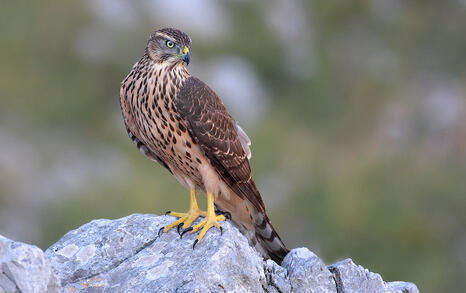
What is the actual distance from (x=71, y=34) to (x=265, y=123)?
16.0ft

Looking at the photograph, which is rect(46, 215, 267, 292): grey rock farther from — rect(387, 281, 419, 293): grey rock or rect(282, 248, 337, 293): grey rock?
rect(387, 281, 419, 293): grey rock

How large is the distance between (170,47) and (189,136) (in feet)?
2.33

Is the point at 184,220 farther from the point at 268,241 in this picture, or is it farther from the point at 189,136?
the point at 268,241

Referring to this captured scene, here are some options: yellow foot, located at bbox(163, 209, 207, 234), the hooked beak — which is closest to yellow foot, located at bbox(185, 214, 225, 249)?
yellow foot, located at bbox(163, 209, 207, 234)

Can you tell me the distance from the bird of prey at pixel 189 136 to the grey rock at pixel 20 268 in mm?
1550

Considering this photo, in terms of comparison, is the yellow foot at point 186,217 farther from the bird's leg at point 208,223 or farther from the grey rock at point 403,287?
the grey rock at point 403,287

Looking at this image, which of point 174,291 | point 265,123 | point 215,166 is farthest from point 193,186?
point 265,123

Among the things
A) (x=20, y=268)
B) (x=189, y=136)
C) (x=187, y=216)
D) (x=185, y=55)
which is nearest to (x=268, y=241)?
(x=187, y=216)

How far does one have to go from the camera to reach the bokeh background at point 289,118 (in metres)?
18.1

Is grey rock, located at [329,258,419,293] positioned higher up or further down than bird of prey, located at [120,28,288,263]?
further down

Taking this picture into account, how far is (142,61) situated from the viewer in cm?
735

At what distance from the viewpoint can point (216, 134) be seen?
7316mm

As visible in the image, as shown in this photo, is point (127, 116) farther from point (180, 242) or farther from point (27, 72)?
point (27, 72)

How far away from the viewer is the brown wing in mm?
7145
